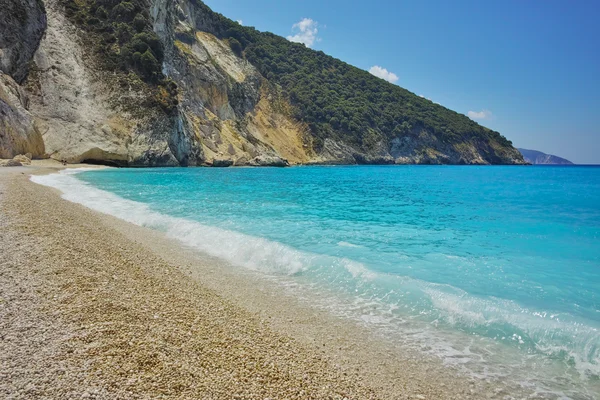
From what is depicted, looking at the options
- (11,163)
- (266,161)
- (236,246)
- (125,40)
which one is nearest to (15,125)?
(11,163)

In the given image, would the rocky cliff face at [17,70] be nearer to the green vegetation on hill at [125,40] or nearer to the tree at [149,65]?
the green vegetation on hill at [125,40]

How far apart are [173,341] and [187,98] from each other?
64.0m

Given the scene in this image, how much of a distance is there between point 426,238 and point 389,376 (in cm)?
789

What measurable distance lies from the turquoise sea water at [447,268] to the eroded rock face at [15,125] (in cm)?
2416

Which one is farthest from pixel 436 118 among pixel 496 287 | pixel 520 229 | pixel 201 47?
pixel 496 287

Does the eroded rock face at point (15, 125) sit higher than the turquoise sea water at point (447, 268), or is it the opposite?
the eroded rock face at point (15, 125)

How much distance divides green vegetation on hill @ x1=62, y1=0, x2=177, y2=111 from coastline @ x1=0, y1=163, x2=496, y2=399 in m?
46.9

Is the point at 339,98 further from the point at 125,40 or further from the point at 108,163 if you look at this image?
→ the point at 108,163

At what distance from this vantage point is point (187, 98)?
61.5 m

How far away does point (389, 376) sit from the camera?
12.5ft

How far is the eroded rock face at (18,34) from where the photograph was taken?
3897 cm

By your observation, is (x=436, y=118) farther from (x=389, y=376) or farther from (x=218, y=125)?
(x=389, y=376)

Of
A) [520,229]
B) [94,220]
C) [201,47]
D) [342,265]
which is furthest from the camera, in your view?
[201,47]

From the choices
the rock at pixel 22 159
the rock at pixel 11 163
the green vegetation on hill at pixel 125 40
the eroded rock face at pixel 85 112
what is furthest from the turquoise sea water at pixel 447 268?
the green vegetation on hill at pixel 125 40
